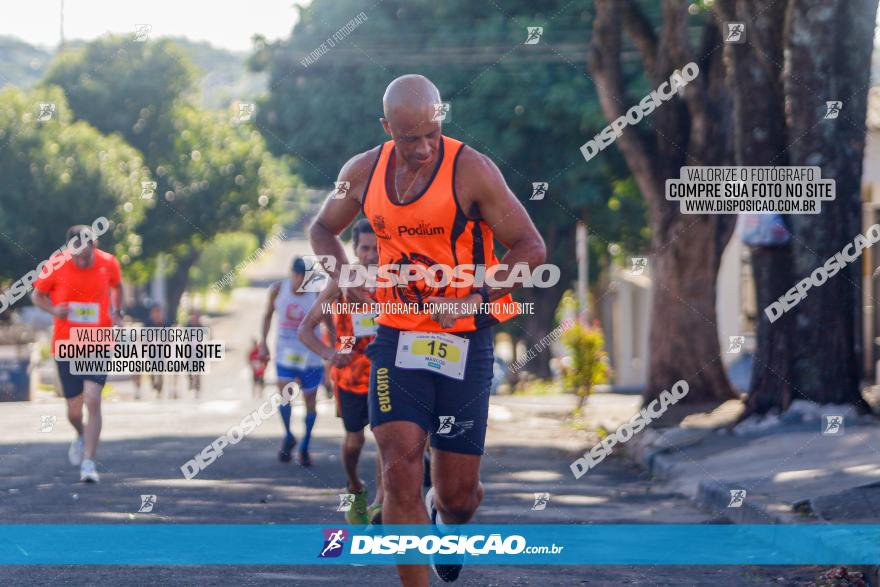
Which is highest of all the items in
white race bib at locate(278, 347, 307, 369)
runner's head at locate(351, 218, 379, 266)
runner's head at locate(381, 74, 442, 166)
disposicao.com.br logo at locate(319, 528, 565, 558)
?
runner's head at locate(381, 74, 442, 166)

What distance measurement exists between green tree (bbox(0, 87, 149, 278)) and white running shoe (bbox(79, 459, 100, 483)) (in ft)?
111

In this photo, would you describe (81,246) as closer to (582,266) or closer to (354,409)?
(354,409)

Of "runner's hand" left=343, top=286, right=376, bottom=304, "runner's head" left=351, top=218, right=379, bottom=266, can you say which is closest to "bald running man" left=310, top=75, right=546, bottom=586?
Result: "runner's hand" left=343, top=286, right=376, bottom=304

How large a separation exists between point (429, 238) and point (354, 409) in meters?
4.01

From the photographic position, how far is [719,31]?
1738 cm

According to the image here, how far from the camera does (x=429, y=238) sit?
634cm

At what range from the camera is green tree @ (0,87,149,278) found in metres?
45.3

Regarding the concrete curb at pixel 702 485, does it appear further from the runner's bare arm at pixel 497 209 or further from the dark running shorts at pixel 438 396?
the runner's bare arm at pixel 497 209

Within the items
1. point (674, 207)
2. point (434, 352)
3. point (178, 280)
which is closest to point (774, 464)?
point (434, 352)

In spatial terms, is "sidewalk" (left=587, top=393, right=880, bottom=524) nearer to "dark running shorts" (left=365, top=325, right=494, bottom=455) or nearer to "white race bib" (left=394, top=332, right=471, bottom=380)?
"dark running shorts" (left=365, top=325, right=494, bottom=455)

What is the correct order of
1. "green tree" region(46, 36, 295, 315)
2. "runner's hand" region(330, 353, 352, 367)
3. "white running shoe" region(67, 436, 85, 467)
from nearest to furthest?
"runner's hand" region(330, 353, 352, 367)
"white running shoe" region(67, 436, 85, 467)
"green tree" region(46, 36, 295, 315)

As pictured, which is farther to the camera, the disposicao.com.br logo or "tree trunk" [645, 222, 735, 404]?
"tree trunk" [645, 222, 735, 404]

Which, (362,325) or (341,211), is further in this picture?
(362,325)

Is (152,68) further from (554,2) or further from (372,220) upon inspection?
(372,220)
